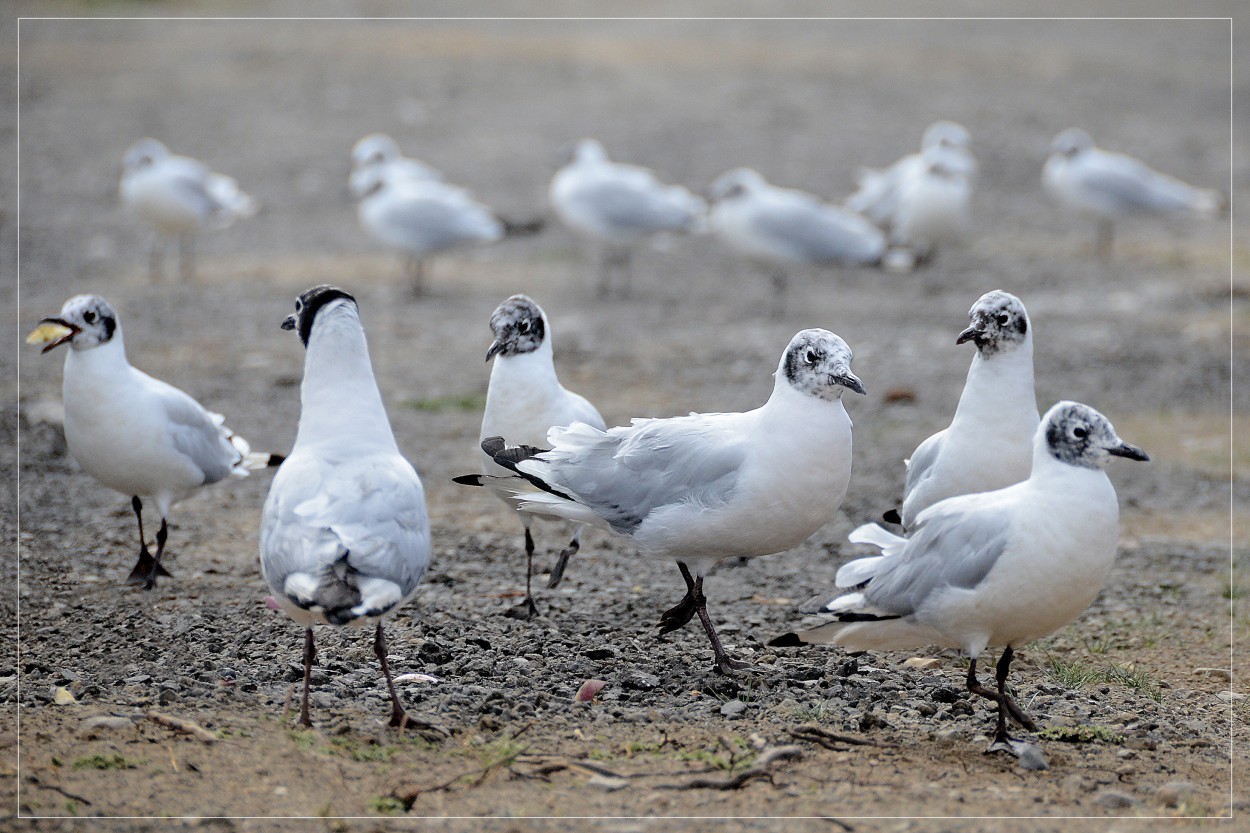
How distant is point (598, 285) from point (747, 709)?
335 inches

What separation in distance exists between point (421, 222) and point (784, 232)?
336cm

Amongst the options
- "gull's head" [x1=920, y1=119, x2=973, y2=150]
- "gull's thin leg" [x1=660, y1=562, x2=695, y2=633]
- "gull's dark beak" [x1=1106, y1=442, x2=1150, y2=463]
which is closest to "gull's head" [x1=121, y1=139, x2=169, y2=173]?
"gull's head" [x1=920, y1=119, x2=973, y2=150]

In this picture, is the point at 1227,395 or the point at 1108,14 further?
the point at 1108,14

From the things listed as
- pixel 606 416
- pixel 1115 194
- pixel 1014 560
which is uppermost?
pixel 1115 194

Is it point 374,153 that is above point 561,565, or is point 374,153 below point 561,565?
above

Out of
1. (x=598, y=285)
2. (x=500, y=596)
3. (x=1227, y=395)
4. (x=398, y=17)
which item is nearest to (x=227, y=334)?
(x=598, y=285)

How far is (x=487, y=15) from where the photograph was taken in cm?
2580

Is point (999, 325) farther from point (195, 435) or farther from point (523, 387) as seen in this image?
point (195, 435)

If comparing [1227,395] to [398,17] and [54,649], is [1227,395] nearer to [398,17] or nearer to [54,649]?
[54,649]

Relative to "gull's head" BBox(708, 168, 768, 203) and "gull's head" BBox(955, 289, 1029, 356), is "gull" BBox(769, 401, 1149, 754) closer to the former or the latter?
"gull's head" BBox(955, 289, 1029, 356)

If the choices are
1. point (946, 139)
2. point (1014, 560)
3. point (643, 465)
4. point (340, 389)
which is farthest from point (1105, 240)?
point (340, 389)

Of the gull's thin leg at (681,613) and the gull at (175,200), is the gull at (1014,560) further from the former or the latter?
the gull at (175,200)

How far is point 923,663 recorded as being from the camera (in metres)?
5.57

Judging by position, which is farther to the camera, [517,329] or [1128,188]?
[1128,188]
